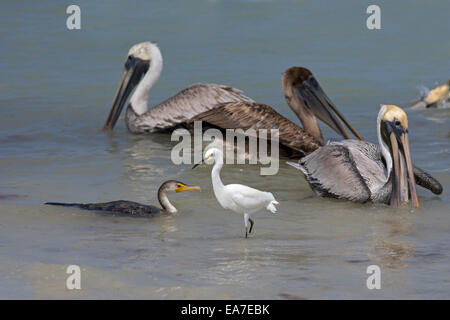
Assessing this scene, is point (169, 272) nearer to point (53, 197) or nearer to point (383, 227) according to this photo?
point (383, 227)

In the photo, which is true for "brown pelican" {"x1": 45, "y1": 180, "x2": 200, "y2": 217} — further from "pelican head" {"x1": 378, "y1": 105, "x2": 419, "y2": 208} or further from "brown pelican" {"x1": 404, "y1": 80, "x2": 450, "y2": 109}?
"brown pelican" {"x1": 404, "y1": 80, "x2": 450, "y2": 109}

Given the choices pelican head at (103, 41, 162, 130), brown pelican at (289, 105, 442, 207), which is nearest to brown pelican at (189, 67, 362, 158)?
brown pelican at (289, 105, 442, 207)

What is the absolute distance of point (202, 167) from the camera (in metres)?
8.31

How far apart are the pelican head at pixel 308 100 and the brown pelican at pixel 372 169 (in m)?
1.48

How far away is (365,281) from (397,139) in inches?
88.4

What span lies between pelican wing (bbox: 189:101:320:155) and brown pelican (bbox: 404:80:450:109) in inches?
113

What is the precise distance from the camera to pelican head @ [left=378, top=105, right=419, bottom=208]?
669cm

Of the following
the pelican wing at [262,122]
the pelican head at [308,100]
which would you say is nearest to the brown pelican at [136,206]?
the pelican wing at [262,122]

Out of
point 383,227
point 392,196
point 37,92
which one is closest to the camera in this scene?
point 383,227

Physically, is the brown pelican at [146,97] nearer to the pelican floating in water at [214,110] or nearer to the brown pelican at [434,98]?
the pelican floating in water at [214,110]

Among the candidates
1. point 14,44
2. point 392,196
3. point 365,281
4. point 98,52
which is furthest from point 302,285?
point 14,44

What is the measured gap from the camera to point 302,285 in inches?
188

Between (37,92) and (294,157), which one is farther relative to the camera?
(37,92)

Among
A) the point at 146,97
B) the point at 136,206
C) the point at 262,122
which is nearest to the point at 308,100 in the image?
the point at 262,122
